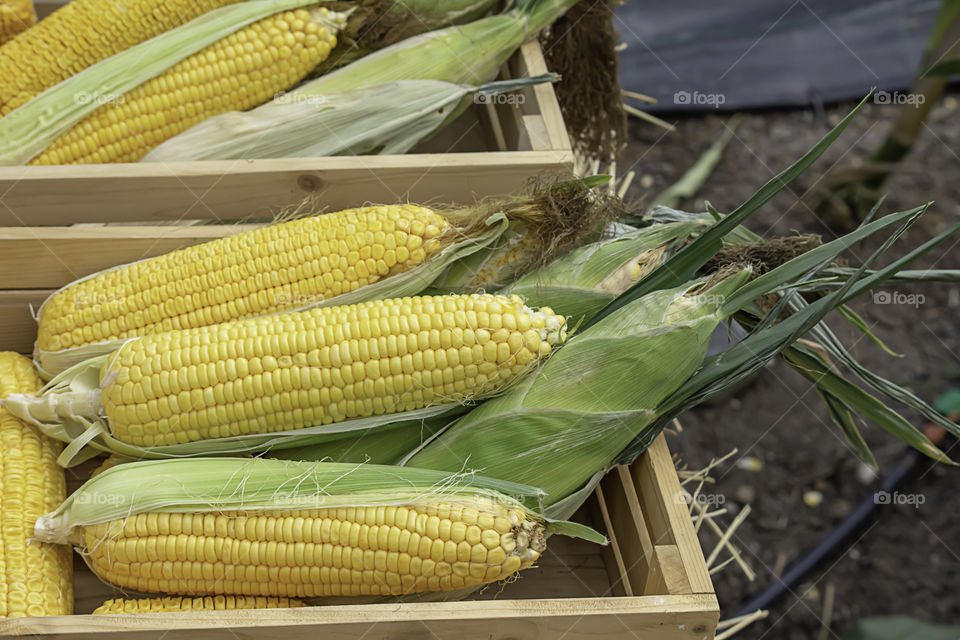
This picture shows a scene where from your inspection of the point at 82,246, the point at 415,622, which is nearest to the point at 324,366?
the point at 415,622

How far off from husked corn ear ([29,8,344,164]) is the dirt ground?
2.21 metres

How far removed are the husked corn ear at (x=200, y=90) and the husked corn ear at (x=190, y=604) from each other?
127 centimetres

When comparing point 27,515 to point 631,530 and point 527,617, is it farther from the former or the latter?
point 631,530

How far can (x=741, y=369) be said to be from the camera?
1732mm

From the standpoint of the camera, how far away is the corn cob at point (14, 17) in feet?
7.95

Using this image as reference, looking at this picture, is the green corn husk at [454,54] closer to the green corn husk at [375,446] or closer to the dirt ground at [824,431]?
the green corn husk at [375,446]

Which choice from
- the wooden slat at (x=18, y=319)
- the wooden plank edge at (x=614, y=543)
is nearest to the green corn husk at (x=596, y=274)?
the wooden plank edge at (x=614, y=543)

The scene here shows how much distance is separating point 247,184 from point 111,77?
2.01 ft

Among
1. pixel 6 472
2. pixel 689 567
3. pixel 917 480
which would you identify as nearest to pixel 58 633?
pixel 6 472

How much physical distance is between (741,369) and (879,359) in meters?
2.30

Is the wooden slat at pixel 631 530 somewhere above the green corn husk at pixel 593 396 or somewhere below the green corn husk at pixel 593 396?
below

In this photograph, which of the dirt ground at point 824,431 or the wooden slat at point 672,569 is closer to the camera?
the wooden slat at point 672,569

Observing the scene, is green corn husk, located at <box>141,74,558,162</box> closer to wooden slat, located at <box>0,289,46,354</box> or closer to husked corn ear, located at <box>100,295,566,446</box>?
wooden slat, located at <box>0,289,46,354</box>

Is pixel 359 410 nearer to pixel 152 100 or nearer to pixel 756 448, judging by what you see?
pixel 152 100
